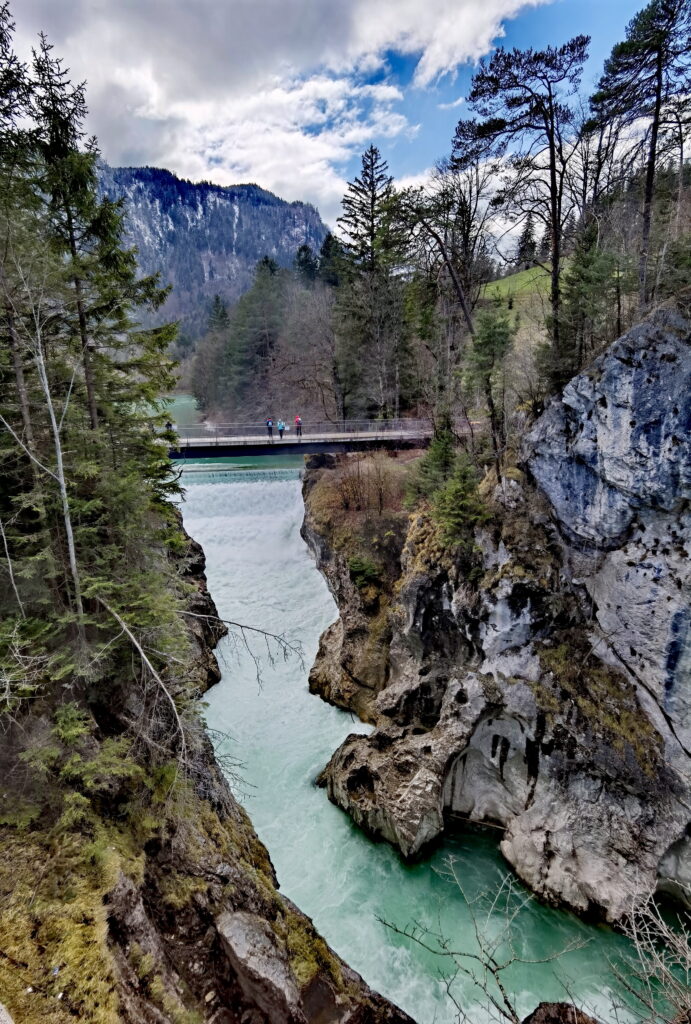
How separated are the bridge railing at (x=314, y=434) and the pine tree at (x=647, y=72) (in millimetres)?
11031

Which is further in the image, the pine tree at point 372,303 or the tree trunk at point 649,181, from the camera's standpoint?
the pine tree at point 372,303

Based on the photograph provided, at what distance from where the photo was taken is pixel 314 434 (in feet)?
70.0

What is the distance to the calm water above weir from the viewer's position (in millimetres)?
8547

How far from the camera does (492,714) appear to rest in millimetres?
11031

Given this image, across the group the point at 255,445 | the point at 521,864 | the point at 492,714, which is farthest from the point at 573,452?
the point at 255,445

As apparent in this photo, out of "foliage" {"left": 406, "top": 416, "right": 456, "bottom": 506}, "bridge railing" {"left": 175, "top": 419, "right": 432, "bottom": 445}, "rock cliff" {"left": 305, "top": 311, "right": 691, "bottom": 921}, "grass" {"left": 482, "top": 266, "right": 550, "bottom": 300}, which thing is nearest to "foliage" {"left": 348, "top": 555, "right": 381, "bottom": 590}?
"foliage" {"left": 406, "top": 416, "right": 456, "bottom": 506}

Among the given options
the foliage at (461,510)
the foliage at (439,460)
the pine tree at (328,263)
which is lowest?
the foliage at (461,510)

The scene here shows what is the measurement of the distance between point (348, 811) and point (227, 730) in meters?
4.49

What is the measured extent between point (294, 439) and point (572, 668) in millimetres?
14335

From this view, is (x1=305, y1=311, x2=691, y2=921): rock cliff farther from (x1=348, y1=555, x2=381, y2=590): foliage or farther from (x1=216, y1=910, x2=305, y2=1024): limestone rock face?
(x1=216, y1=910, x2=305, y2=1024): limestone rock face

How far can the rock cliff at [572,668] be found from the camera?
9.25 metres

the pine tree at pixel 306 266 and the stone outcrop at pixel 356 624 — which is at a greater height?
the pine tree at pixel 306 266

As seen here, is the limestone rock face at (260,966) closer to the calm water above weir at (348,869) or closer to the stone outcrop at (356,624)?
the calm water above weir at (348,869)

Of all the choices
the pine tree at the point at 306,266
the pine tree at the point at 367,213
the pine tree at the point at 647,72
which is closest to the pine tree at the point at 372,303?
the pine tree at the point at 367,213
